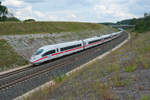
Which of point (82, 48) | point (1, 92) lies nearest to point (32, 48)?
point (82, 48)

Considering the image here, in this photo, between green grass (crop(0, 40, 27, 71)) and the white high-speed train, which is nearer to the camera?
the white high-speed train

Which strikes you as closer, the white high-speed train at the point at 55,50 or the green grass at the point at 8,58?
the white high-speed train at the point at 55,50

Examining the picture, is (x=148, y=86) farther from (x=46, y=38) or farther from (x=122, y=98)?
(x=46, y=38)

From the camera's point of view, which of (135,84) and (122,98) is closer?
(122,98)

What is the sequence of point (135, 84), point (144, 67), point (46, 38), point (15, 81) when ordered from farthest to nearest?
point (46, 38)
point (15, 81)
point (144, 67)
point (135, 84)

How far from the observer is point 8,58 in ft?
75.0

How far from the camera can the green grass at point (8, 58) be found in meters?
21.4

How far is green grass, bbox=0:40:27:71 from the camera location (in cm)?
2145

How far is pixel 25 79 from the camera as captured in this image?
15.2 m

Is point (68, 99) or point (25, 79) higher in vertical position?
point (68, 99)

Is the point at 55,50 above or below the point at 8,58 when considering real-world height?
above

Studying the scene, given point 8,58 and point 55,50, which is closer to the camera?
point 8,58

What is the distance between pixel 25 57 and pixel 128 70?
1941 centimetres

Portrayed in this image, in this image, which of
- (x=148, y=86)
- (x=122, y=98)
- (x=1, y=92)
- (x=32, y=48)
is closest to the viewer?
(x=122, y=98)
